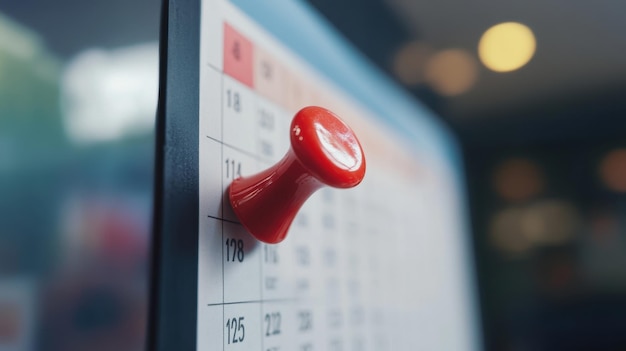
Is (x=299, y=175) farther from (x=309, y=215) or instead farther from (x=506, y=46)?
(x=506, y=46)

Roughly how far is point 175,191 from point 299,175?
55 mm

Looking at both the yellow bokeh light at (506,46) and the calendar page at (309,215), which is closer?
the calendar page at (309,215)

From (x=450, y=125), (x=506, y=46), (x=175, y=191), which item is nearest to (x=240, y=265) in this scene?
(x=175, y=191)

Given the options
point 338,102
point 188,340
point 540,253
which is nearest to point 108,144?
point 338,102

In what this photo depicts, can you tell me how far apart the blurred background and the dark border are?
192 millimetres

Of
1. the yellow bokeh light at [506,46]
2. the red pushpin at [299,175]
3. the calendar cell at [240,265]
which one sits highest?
the yellow bokeh light at [506,46]

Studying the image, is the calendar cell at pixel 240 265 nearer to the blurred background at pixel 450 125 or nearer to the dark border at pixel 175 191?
the dark border at pixel 175 191

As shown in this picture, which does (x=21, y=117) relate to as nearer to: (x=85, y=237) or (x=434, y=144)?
(x=85, y=237)

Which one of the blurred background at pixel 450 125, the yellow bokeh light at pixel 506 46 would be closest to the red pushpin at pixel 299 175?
the blurred background at pixel 450 125

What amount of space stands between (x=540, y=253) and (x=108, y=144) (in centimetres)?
61

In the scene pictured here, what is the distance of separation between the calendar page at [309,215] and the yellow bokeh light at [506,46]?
0.35 ft

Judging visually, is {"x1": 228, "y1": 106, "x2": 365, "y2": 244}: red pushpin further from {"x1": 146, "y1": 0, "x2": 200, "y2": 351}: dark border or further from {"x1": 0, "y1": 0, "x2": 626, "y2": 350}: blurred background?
{"x1": 0, "y1": 0, "x2": 626, "y2": 350}: blurred background

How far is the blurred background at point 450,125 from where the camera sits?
1.61 feet

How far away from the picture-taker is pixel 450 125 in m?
0.74
